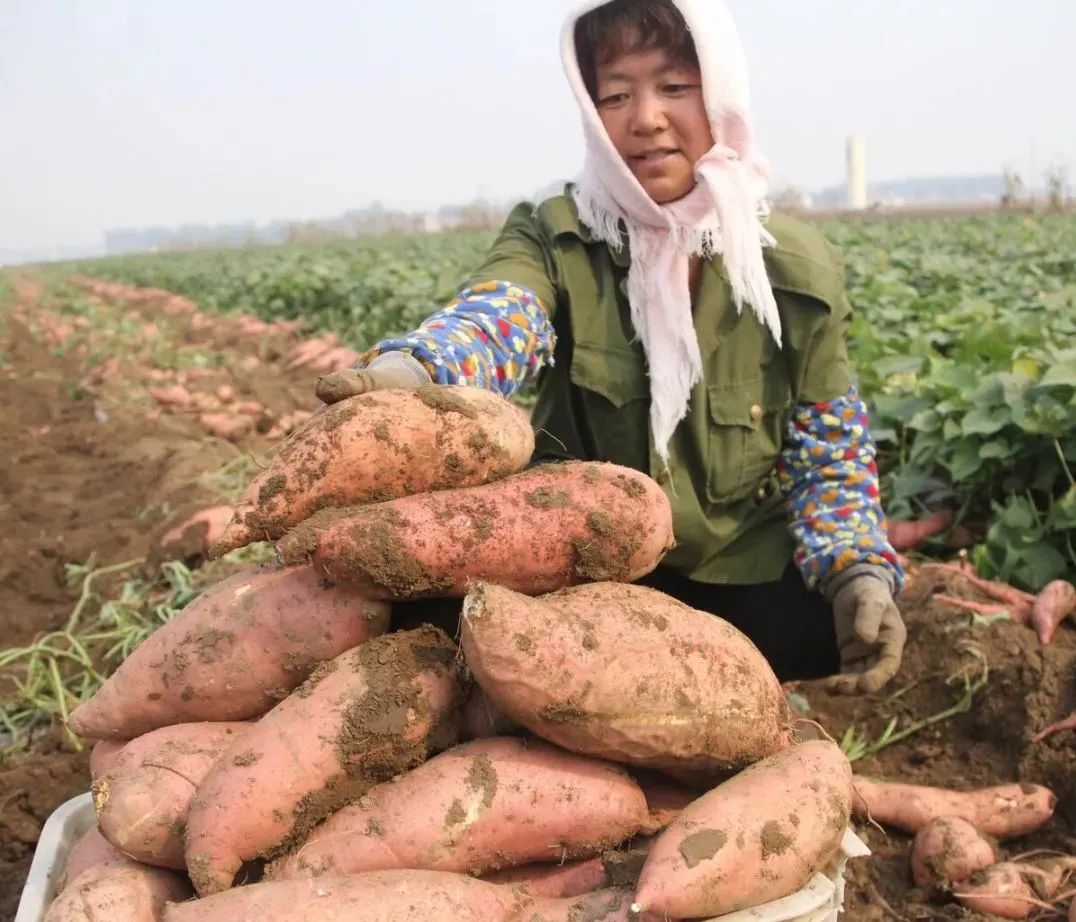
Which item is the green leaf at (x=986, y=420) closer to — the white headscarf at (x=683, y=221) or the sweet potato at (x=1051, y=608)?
the sweet potato at (x=1051, y=608)

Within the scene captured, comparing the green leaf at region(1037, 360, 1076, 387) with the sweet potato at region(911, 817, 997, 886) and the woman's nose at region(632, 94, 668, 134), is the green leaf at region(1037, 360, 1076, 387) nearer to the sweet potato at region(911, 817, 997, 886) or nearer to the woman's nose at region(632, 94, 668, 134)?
the sweet potato at region(911, 817, 997, 886)

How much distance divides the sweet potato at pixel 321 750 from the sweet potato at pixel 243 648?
0.19ft

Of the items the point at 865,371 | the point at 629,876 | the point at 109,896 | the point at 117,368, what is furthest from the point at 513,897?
the point at 117,368

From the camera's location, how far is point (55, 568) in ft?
12.5

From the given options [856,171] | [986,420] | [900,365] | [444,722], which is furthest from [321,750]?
[856,171]

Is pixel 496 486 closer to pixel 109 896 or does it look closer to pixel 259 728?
pixel 259 728

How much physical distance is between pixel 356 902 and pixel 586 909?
1.02ft

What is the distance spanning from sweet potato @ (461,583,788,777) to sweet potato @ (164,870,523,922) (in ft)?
0.81

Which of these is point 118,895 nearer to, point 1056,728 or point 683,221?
point 683,221

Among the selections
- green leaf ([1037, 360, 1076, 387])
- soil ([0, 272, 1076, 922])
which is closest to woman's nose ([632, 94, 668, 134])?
soil ([0, 272, 1076, 922])

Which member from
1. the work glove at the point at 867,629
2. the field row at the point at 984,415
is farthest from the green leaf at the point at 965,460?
the work glove at the point at 867,629

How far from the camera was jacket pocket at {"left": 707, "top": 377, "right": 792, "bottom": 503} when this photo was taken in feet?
8.36

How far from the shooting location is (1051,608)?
2844mm

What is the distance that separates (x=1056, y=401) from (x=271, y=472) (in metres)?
2.98
